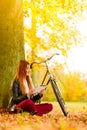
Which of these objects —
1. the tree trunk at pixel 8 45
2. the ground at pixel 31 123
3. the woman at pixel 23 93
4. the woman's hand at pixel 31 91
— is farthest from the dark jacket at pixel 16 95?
the tree trunk at pixel 8 45

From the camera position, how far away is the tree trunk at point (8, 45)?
7.94 meters

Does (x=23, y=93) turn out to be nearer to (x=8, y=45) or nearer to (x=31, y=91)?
(x=31, y=91)

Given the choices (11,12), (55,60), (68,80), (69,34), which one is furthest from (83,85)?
(11,12)

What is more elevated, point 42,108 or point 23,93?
point 23,93

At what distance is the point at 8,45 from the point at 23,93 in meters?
1.21

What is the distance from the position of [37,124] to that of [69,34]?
260 inches

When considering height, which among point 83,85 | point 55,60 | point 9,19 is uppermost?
point 9,19

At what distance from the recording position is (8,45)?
315 inches

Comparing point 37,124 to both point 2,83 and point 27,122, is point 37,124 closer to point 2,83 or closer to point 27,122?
point 27,122

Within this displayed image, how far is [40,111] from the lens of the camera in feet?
23.9

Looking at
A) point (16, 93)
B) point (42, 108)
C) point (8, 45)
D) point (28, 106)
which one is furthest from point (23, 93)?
point (8, 45)

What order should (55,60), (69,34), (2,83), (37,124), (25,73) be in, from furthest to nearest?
(55,60)
(69,34)
(2,83)
(25,73)
(37,124)

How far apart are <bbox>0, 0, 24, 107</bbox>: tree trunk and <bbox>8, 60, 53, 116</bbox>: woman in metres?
0.76

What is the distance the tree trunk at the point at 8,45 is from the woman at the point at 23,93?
76 centimetres
